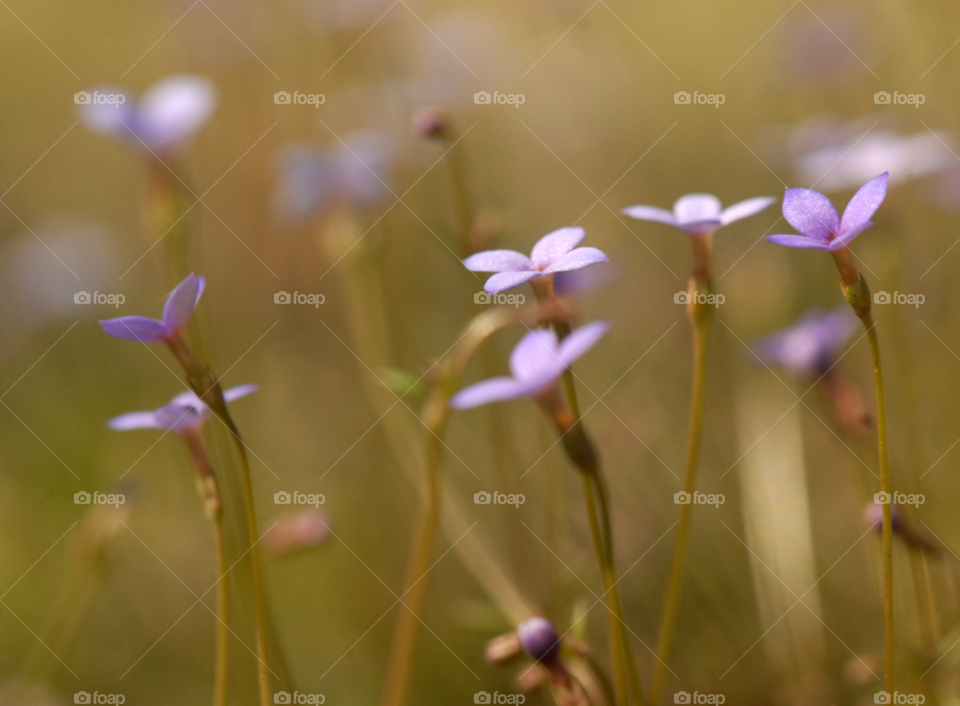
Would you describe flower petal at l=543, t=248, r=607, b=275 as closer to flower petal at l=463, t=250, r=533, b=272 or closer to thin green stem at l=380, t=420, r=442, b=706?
flower petal at l=463, t=250, r=533, b=272

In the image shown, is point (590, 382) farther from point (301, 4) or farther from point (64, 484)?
point (301, 4)

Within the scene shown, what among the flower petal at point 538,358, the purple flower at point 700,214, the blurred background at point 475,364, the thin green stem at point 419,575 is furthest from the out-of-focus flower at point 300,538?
the purple flower at point 700,214

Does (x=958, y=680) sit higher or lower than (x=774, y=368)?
lower

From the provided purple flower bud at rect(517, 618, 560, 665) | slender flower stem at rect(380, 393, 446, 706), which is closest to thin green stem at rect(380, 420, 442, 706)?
slender flower stem at rect(380, 393, 446, 706)

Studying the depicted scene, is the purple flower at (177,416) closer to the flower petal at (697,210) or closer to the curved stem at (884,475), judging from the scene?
the flower petal at (697,210)

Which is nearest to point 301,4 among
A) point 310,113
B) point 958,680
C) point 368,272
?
point 310,113

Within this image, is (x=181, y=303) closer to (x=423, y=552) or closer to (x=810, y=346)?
(x=423, y=552)
